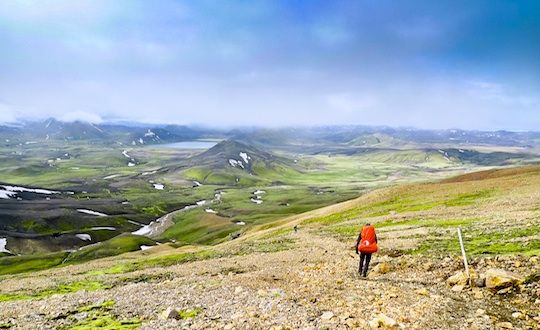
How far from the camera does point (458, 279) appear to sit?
85.4 feet

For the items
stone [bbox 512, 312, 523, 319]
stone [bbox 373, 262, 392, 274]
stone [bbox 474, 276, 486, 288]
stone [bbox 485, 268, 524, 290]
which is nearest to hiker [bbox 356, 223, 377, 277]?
stone [bbox 373, 262, 392, 274]

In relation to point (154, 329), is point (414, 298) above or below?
above

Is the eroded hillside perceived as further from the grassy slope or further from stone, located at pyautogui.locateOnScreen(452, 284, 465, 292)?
the grassy slope

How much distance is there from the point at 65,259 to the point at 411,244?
13024 cm

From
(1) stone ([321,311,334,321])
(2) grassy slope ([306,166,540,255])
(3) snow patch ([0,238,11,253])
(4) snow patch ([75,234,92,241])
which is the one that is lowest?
(4) snow patch ([75,234,92,241])

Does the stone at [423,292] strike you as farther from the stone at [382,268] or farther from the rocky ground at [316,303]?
the stone at [382,268]

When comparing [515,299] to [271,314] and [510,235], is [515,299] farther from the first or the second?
[510,235]

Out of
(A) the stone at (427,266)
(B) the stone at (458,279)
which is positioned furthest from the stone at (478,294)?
(A) the stone at (427,266)

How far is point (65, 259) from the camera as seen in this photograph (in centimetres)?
13975

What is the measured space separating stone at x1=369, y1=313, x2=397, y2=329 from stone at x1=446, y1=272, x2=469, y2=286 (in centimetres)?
898

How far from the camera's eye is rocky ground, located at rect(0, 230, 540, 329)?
2008cm

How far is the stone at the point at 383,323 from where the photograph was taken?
18.7m

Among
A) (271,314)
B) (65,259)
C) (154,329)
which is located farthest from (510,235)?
(65,259)

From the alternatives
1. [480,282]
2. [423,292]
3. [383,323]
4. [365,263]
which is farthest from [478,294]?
[365,263]
